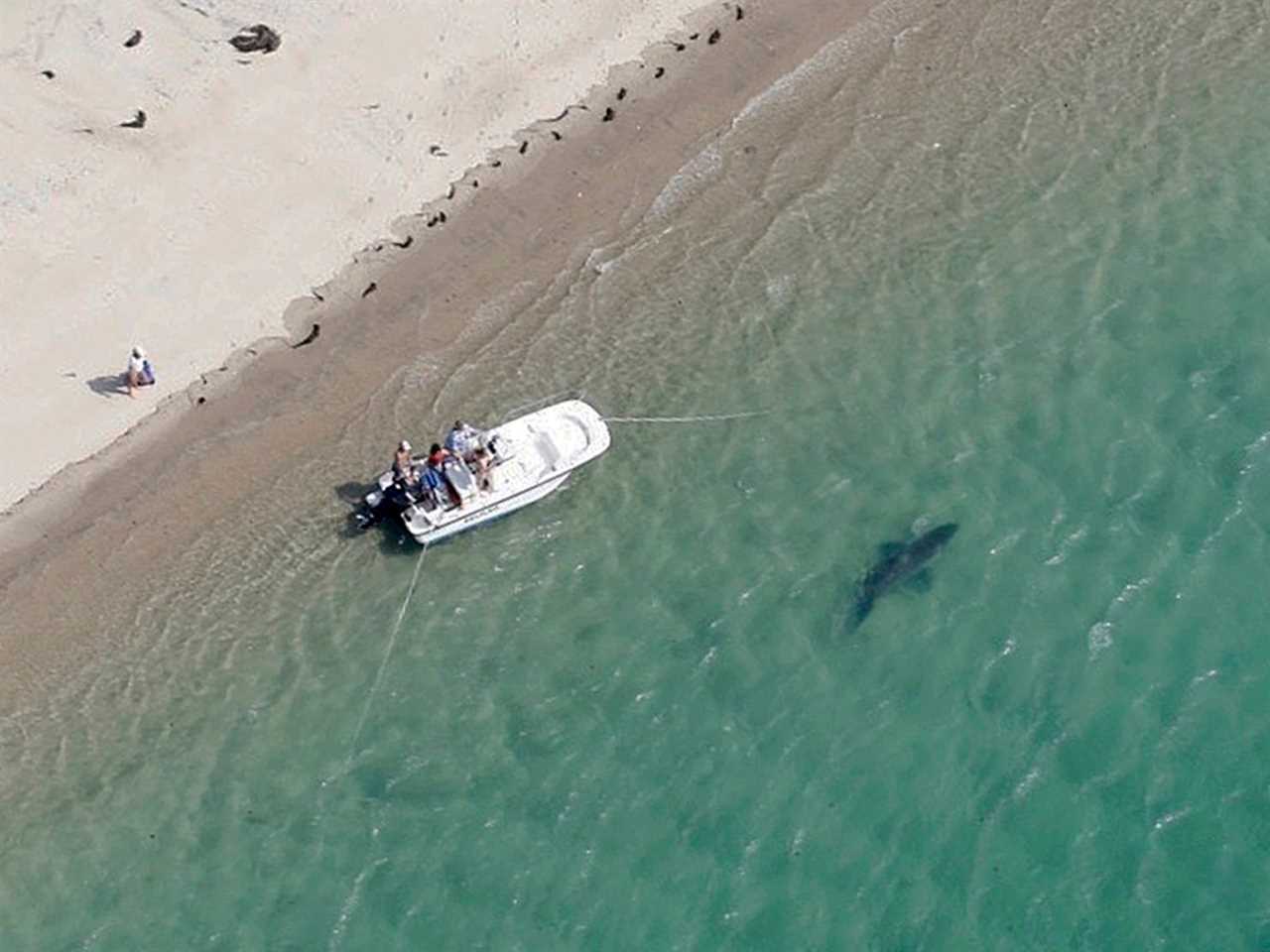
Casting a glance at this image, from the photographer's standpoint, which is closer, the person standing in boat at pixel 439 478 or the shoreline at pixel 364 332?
the person standing in boat at pixel 439 478

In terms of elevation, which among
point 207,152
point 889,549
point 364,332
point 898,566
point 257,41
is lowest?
point 898,566

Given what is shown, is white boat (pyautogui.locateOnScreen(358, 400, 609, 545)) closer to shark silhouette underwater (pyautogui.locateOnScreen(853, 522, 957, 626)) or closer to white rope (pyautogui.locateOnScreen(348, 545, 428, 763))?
white rope (pyautogui.locateOnScreen(348, 545, 428, 763))

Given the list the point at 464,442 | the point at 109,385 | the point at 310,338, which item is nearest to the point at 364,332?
the point at 310,338

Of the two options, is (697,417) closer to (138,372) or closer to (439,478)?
(439,478)

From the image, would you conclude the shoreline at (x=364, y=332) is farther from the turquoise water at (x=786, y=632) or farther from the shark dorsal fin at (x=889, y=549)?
the shark dorsal fin at (x=889, y=549)

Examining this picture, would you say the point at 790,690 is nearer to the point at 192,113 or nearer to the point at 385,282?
the point at 385,282

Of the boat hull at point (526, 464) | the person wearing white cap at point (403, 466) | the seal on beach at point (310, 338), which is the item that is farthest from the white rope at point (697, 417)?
the seal on beach at point (310, 338)
